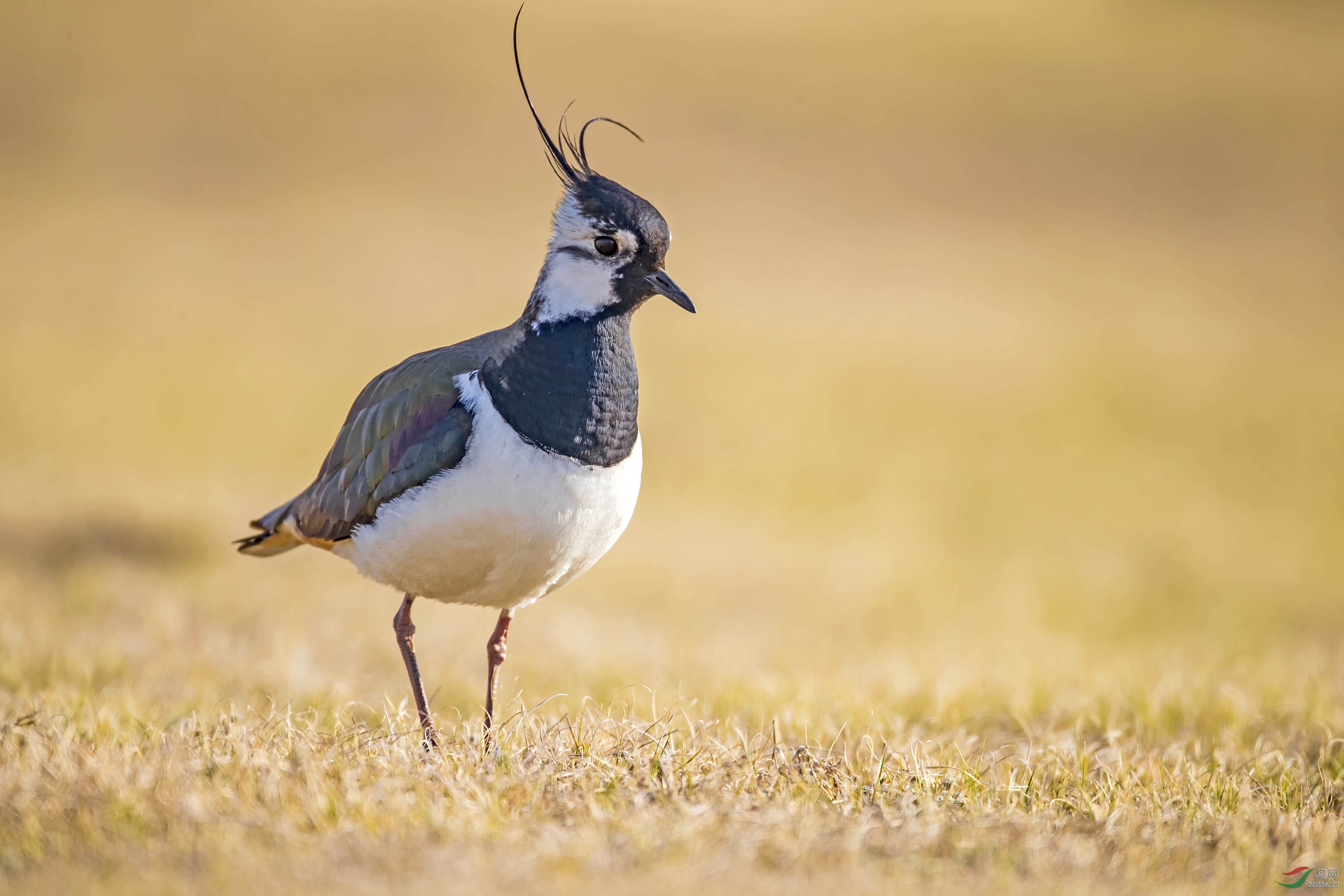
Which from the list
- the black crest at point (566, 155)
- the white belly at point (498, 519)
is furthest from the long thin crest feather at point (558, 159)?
the white belly at point (498, 519)

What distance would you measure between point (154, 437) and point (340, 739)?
426 inches

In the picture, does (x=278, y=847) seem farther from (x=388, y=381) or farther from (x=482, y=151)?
(x=482, y=151)

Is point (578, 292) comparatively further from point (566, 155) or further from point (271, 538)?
point (271, 538)

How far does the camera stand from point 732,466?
13.7 metres

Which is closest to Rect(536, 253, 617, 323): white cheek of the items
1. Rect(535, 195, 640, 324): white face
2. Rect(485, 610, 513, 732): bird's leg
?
Rect(535, 195, 640, 324): white face

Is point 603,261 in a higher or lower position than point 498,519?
higher

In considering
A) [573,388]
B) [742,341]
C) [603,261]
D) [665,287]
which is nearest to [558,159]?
[603,261]

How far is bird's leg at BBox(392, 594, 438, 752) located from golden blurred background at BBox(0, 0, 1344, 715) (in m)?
1.17

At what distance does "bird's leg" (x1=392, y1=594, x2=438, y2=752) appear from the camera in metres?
4.18

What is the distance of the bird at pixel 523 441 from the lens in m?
4.16

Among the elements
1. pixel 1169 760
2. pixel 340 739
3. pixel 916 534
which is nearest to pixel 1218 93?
pixel 916 534

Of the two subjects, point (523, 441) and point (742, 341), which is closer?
point (523, 441)

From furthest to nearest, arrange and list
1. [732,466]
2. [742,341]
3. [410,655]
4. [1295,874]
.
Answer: [742,341], [732,466], [410,655], [1295,874]

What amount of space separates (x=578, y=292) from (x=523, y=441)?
663 millimetres
